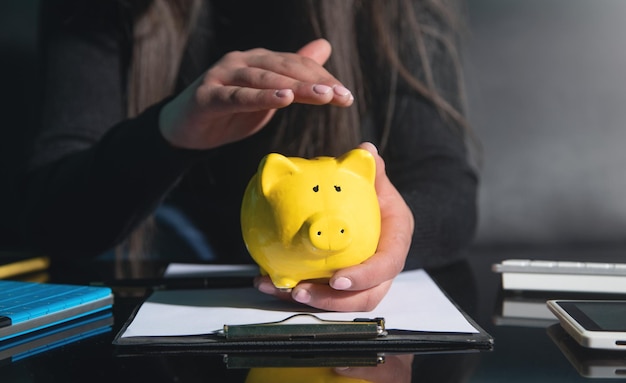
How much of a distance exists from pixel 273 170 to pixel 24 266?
0.38 meters

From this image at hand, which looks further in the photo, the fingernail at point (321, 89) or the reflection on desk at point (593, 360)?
the fingernail at point (321, 89)

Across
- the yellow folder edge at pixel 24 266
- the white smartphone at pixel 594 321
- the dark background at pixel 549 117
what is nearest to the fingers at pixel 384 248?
the white smartphone at pixel 594 321

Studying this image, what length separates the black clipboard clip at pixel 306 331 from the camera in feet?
1.38

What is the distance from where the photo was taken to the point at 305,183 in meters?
0.46

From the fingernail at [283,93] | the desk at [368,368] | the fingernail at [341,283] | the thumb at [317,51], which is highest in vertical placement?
the thumb at [317,51]

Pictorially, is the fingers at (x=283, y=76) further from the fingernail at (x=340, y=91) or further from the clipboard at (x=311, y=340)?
the clipboard at (x=311, y=340)

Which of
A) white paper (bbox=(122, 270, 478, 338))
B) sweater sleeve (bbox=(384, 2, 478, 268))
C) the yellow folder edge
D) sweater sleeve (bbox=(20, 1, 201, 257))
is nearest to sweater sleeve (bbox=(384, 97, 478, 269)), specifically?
sweater sleeve (bbox=(384, 2, 478, 268))

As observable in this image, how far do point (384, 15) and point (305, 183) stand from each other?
2.12 feet

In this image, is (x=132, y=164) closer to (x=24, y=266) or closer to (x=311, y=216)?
(x=24, y=266)

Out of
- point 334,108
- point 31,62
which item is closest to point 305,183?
point 334,108

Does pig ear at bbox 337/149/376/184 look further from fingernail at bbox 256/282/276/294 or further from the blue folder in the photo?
the blue folder

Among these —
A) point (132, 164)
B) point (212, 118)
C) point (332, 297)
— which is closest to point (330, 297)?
point (332, 297)

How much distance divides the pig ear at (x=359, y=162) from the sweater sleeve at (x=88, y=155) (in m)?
0.30

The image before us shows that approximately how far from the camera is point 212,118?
0.65 m
